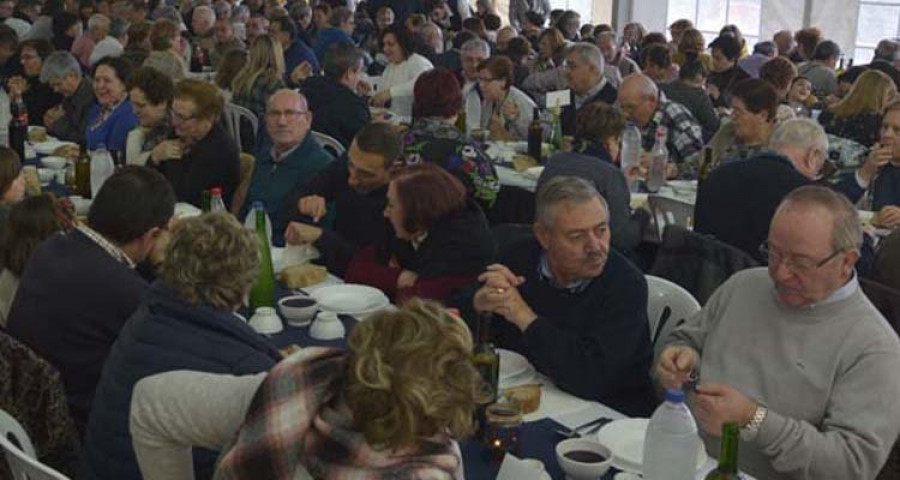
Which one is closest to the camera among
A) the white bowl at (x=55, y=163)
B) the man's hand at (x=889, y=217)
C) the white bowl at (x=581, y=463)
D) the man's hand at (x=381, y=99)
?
the white bowl at (x=581, y=463)

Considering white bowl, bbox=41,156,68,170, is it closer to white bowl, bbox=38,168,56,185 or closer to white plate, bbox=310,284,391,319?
white bowl, bbox=38,168,56,185

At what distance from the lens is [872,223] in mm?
4848

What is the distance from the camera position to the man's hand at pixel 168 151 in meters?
5.20

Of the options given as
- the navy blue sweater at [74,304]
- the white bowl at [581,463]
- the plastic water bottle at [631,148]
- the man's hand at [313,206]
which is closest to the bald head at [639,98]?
the plastic water bottle at [631,148]

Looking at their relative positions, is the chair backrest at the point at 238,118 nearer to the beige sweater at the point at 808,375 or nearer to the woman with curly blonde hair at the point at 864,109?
the woman with curly blonde hair at the point at 864,109

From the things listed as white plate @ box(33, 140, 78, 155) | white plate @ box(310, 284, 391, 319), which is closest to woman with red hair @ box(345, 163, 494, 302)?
white plate @ box(310, 284, 391, 319)

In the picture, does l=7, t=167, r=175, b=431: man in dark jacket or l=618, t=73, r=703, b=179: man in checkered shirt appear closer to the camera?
l=7, t=167, r=175, b=431: man in dark jacket

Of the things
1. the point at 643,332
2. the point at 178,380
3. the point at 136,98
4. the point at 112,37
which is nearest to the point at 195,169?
the point at 136,98

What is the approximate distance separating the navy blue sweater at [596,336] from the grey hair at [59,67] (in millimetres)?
5026

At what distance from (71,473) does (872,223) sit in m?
3.53

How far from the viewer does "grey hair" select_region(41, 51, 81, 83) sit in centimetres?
724

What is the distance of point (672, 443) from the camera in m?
2.18

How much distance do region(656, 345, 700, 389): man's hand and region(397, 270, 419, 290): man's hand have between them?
3.59ft

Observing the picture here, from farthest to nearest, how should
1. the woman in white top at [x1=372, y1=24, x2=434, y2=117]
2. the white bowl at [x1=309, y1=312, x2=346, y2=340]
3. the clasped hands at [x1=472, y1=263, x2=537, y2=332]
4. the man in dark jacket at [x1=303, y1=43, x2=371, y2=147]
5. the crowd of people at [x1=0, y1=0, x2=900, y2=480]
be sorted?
1. the woman in white top at [x1=372, y1=24, x2=434, y2=117]
2. the man in dark jacket at [x1=303, y1=43, x2=371, y2=147]
3. the white bowl at [x1=309, y1=312, x2=346, y2=340]
4. the clasped hands at [x1=472, y1=263, x2=537, y2=332]
5. the crowd of people at [x1=0, y1=0, x2=900, y2=480]
